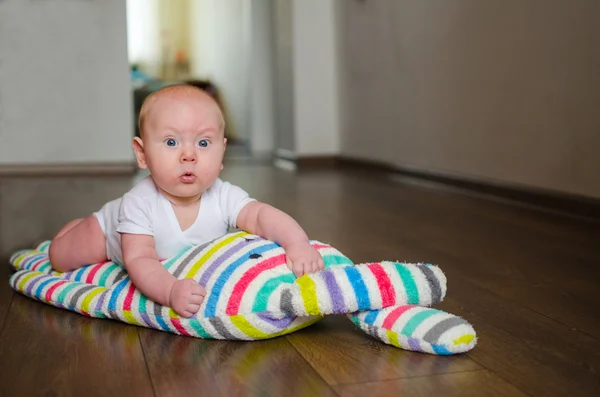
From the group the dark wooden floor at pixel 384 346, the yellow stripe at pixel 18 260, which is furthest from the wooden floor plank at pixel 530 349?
the yellow stripe at pixel 18 260

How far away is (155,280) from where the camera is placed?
3.88ft

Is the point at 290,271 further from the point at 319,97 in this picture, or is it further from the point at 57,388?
the point at 319,97

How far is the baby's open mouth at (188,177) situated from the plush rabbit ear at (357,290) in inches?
10.2

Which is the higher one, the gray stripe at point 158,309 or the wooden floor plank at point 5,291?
the gray stripe at point 158,309

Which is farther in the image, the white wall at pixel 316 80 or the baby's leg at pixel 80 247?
the white wall at pixel 316 80

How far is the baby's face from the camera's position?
1239 millimetres

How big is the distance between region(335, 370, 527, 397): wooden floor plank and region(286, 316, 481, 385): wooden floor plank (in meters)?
0.02

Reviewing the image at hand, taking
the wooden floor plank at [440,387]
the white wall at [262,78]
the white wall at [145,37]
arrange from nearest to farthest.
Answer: the wooden floor plank at [440,387], the white wall at [262,78], the white wall at [145,37]

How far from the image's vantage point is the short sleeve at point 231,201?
1.34m

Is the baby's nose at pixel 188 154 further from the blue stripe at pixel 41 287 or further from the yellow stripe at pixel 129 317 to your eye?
the blue stripe at pixel 41 287

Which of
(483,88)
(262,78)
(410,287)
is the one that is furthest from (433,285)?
(262,78)

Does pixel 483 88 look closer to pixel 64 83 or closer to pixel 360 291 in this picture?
pixel 360 291

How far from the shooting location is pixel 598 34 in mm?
2207

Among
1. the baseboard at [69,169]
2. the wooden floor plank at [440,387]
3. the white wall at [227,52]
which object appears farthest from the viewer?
the white wall at [227,52]
